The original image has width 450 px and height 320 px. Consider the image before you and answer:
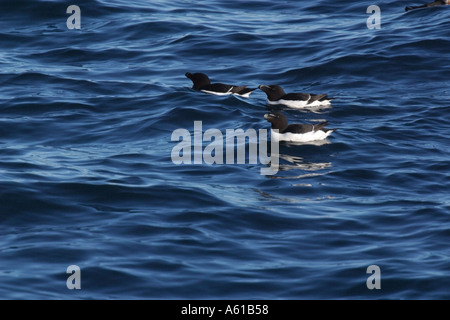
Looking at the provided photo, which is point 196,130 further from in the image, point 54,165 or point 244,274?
point 244,274

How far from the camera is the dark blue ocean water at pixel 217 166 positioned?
954cm

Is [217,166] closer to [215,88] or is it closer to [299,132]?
[299,132]

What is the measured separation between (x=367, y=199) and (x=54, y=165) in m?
4.73

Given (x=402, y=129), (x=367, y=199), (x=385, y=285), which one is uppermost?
(x=402, y=129)

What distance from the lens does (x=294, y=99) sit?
55.4ft

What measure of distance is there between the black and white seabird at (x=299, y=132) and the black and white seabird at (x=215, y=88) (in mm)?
2259

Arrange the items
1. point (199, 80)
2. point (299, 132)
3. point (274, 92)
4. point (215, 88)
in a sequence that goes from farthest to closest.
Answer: point (199, 80) → point (215, 88) → point (274, 92) → point (299, 132)

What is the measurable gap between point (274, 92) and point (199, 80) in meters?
1.71

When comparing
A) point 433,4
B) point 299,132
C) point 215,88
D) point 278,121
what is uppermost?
point 433,4

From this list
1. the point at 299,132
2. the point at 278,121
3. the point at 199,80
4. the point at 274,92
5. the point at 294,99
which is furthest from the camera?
the point at 199,80

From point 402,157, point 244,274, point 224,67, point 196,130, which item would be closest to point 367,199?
point 402,157

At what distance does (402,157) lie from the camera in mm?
13875

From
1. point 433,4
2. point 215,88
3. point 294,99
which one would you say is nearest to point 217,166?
point 294,99

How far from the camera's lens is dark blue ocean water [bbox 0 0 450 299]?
31.3 ft
